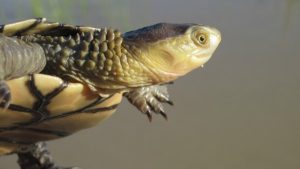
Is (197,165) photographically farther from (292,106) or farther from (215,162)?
(292,106)

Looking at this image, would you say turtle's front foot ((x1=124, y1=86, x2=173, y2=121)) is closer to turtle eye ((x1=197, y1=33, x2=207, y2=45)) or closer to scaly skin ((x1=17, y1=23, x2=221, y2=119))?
scaly skin ((x1=17, y1=23, x2=221, y2=119))

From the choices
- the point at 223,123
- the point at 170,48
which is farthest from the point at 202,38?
the point at 223,123

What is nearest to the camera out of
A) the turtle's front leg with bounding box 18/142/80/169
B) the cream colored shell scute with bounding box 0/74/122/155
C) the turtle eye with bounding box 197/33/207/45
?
the cream colored shell scute with bounding box 0/74/122/155

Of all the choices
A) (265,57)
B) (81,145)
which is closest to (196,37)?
(81,145)

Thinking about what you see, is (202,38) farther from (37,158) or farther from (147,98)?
(37,158)

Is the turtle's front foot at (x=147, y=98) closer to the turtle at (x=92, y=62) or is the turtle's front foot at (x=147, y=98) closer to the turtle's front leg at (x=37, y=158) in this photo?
the turtle at (x=92, y=62)

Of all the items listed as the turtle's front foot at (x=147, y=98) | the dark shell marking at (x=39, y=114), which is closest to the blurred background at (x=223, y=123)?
the turtle's front foot at (x=147, y=98)

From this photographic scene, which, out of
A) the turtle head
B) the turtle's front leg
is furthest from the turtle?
the turtle's front leg
